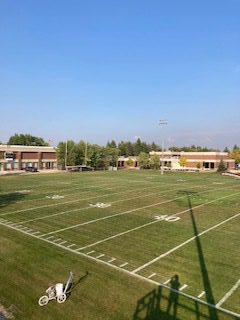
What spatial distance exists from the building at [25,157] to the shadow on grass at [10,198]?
4076 centimetres

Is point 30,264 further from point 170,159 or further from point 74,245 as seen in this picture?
point 170,159

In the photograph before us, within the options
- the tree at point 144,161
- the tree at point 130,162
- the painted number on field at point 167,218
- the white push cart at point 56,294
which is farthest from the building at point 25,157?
the white push cart at point 56,294

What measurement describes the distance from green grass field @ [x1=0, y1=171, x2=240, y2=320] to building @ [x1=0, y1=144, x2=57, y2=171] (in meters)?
46.7

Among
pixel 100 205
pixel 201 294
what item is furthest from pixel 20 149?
pixel 201 294

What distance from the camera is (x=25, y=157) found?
77.2 meters

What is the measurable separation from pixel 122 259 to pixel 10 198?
1799 cm

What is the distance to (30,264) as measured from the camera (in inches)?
541

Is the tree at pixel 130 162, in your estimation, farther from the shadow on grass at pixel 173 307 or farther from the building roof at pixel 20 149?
the shadow on grass at pixel 173 307

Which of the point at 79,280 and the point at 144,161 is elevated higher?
the point at 144,161

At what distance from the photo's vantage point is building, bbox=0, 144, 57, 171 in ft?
237

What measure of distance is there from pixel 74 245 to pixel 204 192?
2323cm

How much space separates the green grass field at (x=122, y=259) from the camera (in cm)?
1065

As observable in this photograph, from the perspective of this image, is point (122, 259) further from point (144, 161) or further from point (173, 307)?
point (144, 161)

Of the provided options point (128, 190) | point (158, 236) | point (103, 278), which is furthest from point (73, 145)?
point (103, 278)
